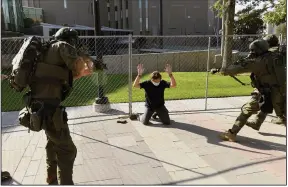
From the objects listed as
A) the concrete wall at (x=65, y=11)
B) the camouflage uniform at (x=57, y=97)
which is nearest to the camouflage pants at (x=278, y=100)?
the camouflage uniform at (x=57, y=97)

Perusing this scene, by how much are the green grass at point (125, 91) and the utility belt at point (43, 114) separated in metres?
3.66

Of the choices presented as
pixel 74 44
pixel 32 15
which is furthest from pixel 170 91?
pixel 32 15

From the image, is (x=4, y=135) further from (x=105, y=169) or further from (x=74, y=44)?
(x=74, y=44)

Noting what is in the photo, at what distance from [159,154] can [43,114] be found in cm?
196

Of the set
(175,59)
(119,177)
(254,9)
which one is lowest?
(119,177)

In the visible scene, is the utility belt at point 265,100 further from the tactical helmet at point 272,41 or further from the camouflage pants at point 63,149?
the camouflage pants at point 63,149

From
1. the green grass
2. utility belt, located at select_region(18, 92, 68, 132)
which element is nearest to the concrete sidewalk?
utility belt, located at select_region(18, 92, 68, 132)

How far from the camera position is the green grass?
8016mm

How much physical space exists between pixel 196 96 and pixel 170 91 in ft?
3.03

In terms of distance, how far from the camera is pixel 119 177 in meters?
3.88

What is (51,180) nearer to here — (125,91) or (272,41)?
(272,41)

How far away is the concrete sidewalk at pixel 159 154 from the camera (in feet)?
12.7

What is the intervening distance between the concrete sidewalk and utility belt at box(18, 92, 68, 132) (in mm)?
912

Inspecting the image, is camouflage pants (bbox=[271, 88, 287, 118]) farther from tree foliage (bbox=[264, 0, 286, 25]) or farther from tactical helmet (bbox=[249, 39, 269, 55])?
tree foliage (bbox=[264, 0, 286, 25])
